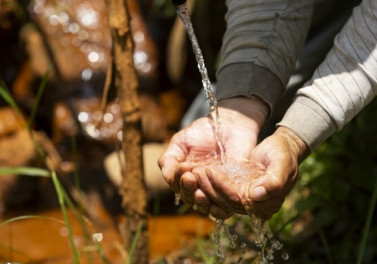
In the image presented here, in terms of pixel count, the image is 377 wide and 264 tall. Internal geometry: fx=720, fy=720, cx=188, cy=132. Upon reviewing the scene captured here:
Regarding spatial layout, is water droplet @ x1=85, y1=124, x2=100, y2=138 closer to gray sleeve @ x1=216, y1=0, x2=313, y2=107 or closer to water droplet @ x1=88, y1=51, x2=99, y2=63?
water droplet @ x1=88, y1=51, x2=99, y2=63

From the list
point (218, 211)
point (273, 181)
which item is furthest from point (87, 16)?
point (273, 181)

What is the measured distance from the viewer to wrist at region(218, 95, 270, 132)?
1.93 metres

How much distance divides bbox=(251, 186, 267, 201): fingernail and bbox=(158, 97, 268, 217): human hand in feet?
0.57

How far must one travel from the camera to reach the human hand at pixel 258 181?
1630mm

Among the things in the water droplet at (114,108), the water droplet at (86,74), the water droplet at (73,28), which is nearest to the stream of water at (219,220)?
the water droplet at (114,108)

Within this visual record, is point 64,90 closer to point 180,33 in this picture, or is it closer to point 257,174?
point 180,33

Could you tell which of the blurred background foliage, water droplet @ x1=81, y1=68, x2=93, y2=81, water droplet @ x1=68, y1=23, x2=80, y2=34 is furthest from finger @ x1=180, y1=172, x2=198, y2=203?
water droplet @ x1=68, y1=23, x2=80, y2=34

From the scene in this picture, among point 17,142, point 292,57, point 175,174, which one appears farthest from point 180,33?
point 175,174

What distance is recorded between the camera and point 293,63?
6.98 feet

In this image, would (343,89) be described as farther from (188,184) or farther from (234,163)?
(188,184)

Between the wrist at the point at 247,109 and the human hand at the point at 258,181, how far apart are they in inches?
6.2

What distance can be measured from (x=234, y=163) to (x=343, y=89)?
1.13 feet

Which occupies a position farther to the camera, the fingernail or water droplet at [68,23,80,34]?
water droplet at [68,23,80,34]

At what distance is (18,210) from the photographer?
4461 mm
